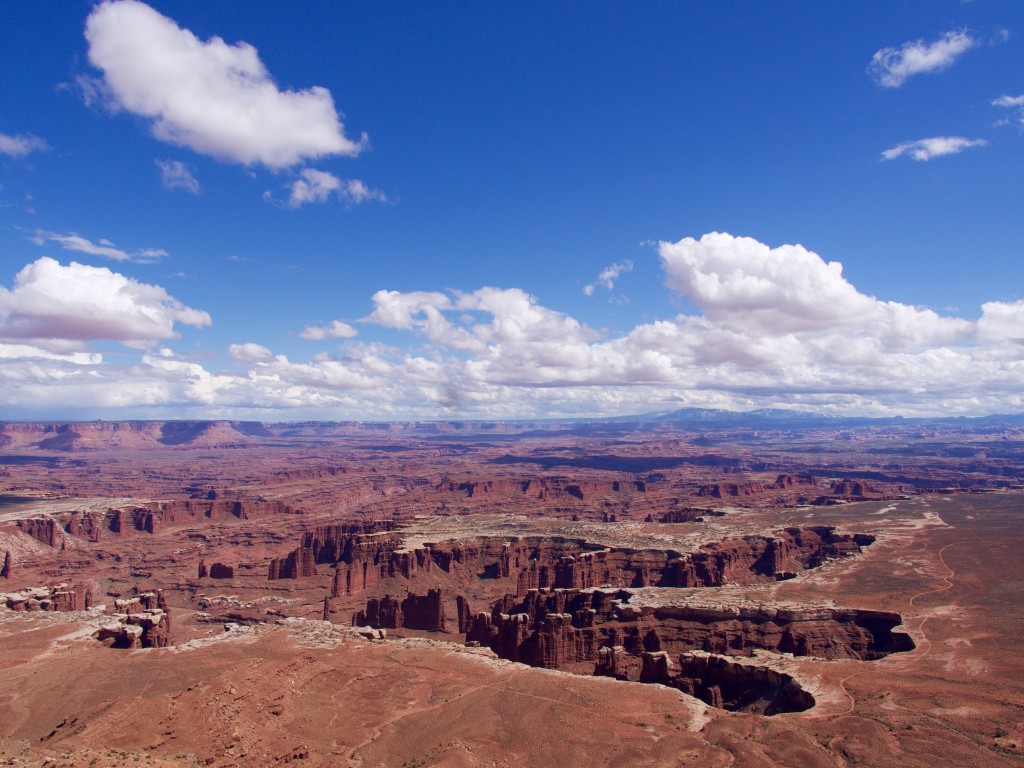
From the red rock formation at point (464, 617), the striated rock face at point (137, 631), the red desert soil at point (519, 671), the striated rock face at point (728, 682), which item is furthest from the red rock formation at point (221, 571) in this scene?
the striated rock face at point (728, 682)

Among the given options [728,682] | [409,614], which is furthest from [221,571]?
[728,682]

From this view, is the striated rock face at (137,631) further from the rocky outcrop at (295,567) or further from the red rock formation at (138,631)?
the rocky outcrop at (295,567)

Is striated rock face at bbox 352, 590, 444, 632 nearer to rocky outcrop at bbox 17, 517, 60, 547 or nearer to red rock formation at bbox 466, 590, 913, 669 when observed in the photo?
red rock formation at bbox 466, 590, 913, 669

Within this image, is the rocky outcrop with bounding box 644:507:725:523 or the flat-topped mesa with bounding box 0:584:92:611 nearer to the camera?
the flat-topped mesa with bounding box 0:584:92:611

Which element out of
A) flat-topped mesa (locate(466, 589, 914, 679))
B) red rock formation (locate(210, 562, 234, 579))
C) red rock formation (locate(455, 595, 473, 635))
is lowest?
red rock formation (locate(210, 562, 234, 579))

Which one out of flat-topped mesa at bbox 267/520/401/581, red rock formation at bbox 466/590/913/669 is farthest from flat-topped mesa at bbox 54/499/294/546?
red rock formation at bbox 466/590/913/669

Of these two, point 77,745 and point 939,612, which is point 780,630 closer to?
point 939,612

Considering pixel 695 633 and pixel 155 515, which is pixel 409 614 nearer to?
pixel 695 633
